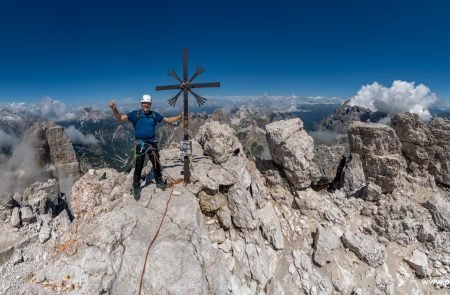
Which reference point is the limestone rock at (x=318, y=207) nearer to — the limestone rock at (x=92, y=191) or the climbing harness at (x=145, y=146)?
the climbing harness at (x=145, y=146)

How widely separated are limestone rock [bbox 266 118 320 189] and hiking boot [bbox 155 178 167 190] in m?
8.77

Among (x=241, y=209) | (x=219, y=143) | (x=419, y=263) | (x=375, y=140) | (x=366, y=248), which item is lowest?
(x=419, y=263)

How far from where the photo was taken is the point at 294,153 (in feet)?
63.4

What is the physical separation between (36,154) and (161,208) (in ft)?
346

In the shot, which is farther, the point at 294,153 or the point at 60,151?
the point at 60,151

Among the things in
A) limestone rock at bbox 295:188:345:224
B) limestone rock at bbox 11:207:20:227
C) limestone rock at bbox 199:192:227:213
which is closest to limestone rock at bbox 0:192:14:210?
limestone rock at bbox 11:207:20:227

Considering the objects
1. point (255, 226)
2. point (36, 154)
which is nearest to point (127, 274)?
point (255, 226)

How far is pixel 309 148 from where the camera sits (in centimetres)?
1995

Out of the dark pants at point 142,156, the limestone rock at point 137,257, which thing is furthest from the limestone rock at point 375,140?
the dark pants at point 142,156

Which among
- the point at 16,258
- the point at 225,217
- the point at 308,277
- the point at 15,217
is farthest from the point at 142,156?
the point at 15,217

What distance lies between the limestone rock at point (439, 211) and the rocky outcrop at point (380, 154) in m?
2.49

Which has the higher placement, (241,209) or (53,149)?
(241,209)

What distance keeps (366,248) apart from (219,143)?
40.4ft

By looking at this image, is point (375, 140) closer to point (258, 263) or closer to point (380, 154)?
point (380, 154)
